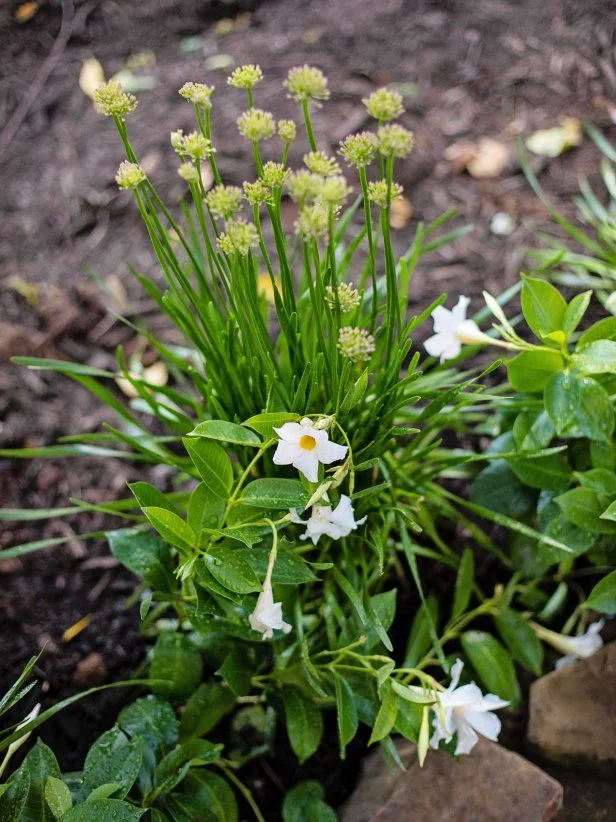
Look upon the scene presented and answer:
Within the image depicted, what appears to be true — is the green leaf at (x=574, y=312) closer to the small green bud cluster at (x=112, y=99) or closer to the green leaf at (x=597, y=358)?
the green leaf at (x=597, y=358)

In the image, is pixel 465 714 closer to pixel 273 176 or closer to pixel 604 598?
pixel 604 598

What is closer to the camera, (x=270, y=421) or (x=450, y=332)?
(x=270, y=421)

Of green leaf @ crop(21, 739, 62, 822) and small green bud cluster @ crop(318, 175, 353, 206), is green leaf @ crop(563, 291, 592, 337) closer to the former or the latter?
small green bud cluster @ crop(318, 175, 353, 206)

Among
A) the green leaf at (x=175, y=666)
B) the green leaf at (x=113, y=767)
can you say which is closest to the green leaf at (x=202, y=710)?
the green leaf at (x=175, y=666)

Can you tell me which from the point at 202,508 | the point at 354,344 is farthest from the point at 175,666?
the point at 354,344

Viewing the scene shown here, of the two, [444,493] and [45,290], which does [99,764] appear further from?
[45,290]

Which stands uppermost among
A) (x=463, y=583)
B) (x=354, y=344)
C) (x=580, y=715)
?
(x=354, y=344)

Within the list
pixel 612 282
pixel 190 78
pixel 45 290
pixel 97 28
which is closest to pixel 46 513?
pixel 45 290
